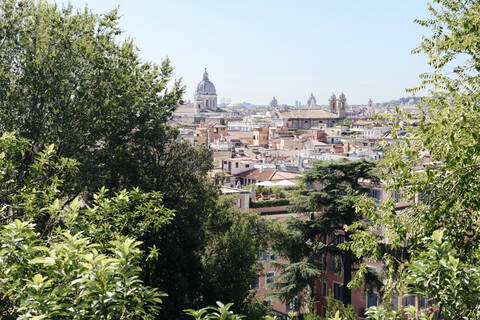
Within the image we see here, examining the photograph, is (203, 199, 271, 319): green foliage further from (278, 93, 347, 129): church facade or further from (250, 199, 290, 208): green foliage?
(278, 93, 347, 129): church facade

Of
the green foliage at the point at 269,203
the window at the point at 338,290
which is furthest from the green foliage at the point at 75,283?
the green foliage at the point at 269,203

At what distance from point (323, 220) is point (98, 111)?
11.4 m

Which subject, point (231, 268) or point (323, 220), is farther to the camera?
point (323, 220)

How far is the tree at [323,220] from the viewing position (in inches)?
841

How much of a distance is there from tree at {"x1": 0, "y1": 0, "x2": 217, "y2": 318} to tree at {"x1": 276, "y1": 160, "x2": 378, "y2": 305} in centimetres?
565

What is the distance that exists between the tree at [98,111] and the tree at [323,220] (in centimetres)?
565

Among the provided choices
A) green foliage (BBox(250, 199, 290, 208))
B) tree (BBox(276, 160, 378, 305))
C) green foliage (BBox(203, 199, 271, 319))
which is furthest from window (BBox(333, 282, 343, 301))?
green foliage (BBox(203, 199, 271, 319))

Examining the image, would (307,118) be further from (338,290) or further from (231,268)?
(231,268)

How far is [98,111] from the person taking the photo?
1452 cm

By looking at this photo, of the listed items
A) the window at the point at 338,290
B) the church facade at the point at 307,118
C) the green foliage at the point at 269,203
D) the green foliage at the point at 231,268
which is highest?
the church facade at the point at 307,118

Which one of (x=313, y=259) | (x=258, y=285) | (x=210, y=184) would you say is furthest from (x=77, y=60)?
(x=258, y=285)

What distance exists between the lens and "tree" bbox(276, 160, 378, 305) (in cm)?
2136

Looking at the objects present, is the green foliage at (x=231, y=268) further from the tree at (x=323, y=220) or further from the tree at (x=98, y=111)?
the tree at (x=323, y=220)

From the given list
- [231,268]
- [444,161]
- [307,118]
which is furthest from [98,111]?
[307,118]
